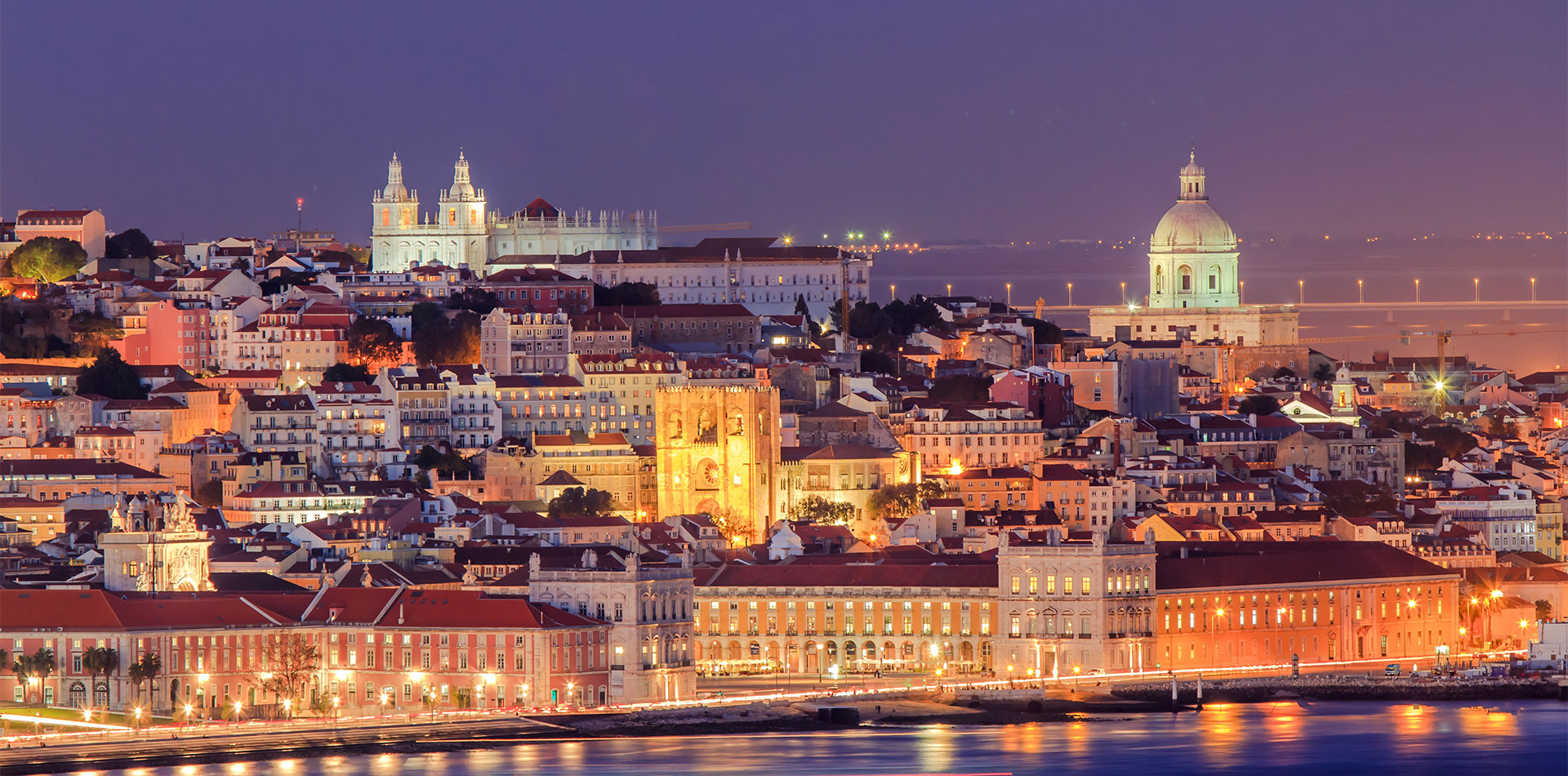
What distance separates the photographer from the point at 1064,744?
5728 cm

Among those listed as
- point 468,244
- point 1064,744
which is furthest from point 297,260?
point 1064,744

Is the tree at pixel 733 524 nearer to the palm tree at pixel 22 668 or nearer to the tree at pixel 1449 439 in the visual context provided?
the palm tree at pixel 22 668

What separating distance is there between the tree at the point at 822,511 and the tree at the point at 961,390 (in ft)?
25.4

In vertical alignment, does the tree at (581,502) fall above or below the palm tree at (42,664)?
above

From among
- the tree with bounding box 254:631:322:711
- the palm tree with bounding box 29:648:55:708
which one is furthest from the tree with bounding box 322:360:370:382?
the palm tree with bounding box 29:648:55:708

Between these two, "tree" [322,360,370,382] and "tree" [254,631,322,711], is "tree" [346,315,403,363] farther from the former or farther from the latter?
"tree" [254,631,322,711]

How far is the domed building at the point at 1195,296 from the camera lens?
102 meters

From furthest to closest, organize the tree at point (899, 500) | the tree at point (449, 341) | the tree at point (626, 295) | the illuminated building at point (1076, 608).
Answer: the tree at point (626, 295) < the tree at point (449, 341) < the tree at point (899, 500) < the illuminated building at point (1076, 608)

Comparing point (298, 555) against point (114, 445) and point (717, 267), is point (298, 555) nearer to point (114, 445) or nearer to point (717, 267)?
point (114, 445)

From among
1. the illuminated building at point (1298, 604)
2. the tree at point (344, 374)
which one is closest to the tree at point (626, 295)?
the tree at point (344, 374)

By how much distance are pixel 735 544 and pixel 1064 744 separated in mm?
17202

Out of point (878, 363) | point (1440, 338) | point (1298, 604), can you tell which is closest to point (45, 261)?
point (878, 363)

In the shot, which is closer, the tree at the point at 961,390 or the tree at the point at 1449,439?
the tree at the point at 961,390

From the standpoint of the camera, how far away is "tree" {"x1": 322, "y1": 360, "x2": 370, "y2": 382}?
8044 centimetres
